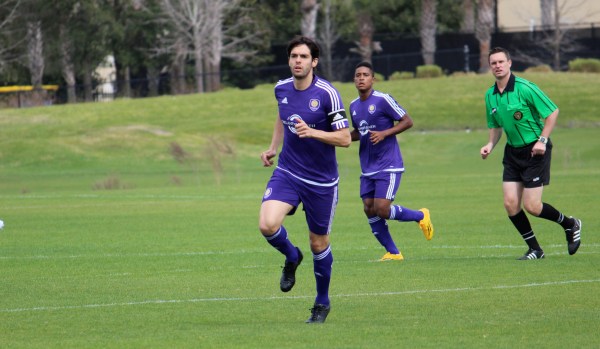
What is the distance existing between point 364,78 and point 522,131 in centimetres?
201

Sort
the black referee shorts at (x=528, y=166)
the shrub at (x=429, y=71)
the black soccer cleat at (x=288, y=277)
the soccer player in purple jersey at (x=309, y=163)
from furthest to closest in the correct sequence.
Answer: the shrub at (x=429, y=71), the black referee shorts at (x=528, y=166), the black soccer cleat at (x=288, y=277), the soccer player in purple jersey at (x=309, y=163)

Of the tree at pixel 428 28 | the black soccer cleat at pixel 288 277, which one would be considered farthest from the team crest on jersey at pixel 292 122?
the tree at pixel 428 28

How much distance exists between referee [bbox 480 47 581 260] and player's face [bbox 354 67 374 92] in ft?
4.82

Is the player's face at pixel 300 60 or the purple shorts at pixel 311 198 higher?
the player's face at pixel 300 60

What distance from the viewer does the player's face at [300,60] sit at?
1005cm

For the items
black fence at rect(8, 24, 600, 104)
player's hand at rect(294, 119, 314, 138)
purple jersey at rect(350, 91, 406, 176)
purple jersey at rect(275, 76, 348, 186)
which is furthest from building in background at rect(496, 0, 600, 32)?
player's hand at rect(294, 119, 314, 138)

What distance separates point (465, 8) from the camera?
2803 inches

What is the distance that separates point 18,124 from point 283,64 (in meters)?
23.7

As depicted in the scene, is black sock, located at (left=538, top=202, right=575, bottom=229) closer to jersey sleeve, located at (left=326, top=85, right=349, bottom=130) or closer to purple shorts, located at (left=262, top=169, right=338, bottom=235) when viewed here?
purple shorts, located at (left=262, top=169, right=338, bottom=235)

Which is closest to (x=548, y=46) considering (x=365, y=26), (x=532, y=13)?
(x=365, y=26)

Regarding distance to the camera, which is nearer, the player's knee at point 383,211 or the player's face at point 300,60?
the player's face at point 300,60

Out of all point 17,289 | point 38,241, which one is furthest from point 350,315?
point 38,241

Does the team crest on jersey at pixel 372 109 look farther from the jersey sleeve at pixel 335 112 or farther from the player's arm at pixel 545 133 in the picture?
the jersey sleeve at pixel 335 112

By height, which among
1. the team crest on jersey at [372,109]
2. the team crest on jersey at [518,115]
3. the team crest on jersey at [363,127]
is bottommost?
the team crest on jersey at [363,127]
